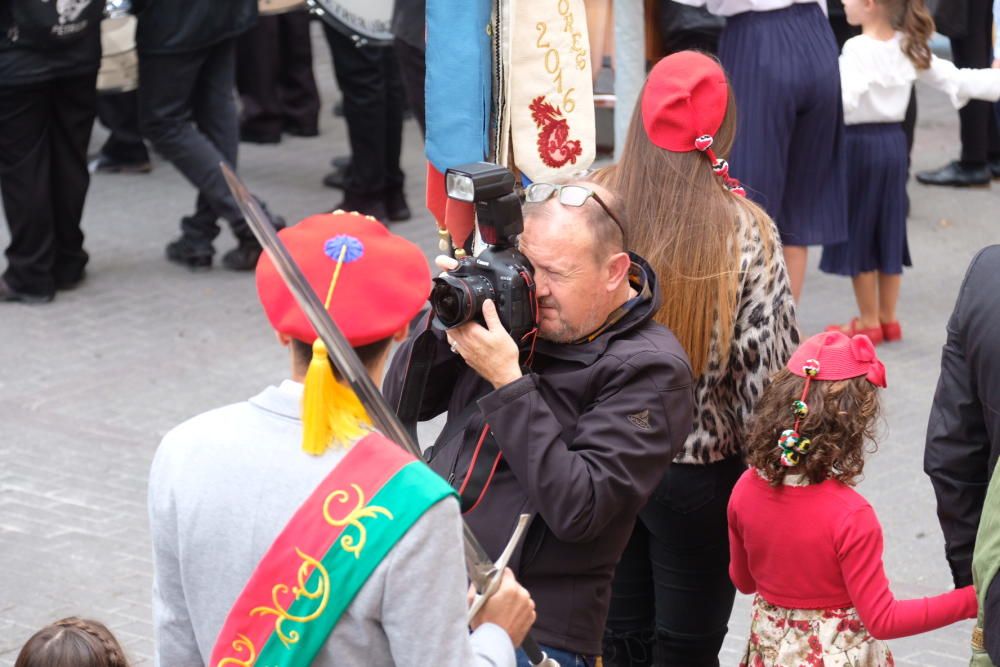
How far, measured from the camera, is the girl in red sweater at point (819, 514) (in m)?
3.30

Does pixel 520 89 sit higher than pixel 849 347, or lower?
higher

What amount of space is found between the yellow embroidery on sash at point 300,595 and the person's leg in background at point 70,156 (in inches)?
222

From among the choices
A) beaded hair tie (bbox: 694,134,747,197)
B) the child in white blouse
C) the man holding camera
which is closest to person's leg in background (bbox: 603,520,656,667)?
the man holding camera

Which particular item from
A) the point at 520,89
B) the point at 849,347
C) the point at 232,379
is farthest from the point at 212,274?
the point at 849,347

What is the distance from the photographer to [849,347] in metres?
3.36

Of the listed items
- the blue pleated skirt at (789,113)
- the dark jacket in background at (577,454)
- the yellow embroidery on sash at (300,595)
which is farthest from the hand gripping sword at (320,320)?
the blue pleated skirt at (789,113)

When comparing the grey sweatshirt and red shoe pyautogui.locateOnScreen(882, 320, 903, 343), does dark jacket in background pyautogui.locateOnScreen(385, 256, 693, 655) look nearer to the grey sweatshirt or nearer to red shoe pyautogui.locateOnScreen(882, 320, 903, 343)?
the grey sweatshirt

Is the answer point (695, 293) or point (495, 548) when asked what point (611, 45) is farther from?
point (495, 548)

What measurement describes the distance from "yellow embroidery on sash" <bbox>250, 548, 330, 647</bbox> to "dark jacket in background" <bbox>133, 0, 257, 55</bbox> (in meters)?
5.66

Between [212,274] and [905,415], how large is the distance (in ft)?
12.4

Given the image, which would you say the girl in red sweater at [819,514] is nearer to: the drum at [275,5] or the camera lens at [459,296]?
the camera lens at [459,296]

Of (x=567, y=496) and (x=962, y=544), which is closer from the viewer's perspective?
(x=567, y=496)

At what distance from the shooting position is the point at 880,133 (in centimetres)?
677

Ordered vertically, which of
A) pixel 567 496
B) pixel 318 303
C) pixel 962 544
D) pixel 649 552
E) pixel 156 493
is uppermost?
pixel 318 303
